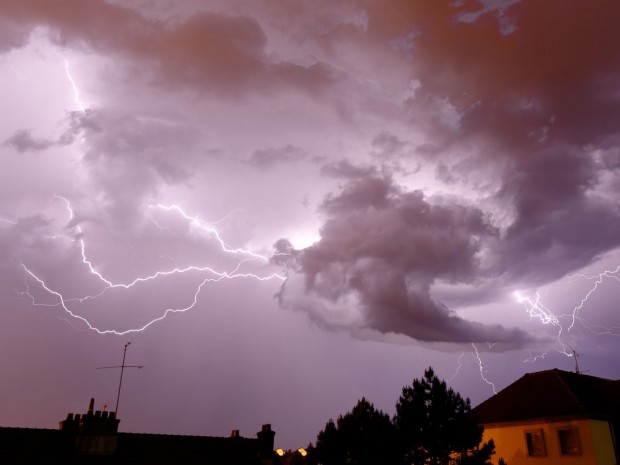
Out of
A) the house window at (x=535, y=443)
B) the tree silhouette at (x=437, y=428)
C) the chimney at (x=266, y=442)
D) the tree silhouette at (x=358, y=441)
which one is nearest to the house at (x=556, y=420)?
the house window at (x=535, y=443)

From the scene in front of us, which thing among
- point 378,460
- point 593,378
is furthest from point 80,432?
point 593,378

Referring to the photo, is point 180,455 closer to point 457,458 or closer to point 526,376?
point 457,458

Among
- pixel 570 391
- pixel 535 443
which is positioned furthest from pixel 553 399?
pixel 535 443

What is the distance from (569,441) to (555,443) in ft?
2.32

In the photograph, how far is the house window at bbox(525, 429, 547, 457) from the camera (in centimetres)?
2752

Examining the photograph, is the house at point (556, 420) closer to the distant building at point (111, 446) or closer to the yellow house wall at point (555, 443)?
the yellow house wall at point (555, 443)

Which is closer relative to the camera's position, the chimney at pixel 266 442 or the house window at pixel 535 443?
the chimney at pixel 266 442

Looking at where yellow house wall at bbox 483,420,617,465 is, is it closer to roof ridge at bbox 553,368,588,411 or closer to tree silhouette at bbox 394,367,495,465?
roof ridge at bbox 553,368,588,411

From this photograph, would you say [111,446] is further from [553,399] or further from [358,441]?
[553,399]

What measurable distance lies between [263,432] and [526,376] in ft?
67.4

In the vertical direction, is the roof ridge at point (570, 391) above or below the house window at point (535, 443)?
above

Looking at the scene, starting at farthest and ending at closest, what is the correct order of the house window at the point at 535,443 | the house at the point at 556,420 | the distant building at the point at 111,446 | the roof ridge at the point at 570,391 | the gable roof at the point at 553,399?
the gable roof at the point at 553,399, the house window at the point at 535,443, the roof ridge at the point at 570,391, the house at the point at 556,420, the distant building at the point at 111,446

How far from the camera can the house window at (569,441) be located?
2625 cm

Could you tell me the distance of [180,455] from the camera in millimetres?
20938
